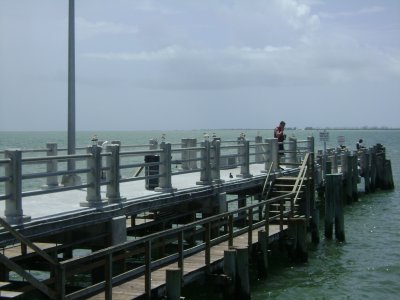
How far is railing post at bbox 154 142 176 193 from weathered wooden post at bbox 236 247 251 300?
2.40 meters

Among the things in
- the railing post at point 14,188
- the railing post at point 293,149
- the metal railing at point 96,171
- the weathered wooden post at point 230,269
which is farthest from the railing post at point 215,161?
the railing post at point 14,188

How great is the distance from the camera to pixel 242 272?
13.3 m

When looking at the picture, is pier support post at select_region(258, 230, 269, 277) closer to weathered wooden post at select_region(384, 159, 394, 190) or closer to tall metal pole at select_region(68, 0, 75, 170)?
tall metal pole at select_region(68, 0, 75, 170)

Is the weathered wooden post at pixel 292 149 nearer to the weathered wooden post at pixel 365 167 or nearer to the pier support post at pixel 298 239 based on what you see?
the pier support post at pixel 298 239

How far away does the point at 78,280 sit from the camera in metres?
17.0

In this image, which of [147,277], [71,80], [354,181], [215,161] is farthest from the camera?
[354,181]

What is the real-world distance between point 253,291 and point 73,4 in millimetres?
7946

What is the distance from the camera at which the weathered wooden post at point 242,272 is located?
13.2 m

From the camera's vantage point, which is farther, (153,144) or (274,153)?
(274,153)

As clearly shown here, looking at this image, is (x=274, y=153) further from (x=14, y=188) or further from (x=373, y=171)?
(x=373, y=171)

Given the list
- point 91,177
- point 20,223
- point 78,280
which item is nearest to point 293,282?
point 78,280

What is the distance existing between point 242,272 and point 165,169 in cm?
290

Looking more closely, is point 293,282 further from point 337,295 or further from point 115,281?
point 115,281

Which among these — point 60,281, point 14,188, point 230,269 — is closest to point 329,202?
point 230,269
